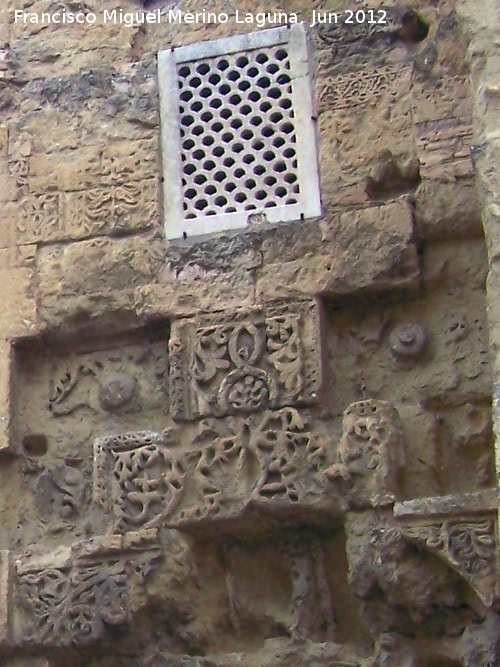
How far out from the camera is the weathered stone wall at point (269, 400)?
6594mm

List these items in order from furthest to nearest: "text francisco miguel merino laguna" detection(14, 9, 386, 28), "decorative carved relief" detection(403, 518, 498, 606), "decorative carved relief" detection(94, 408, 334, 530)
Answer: "text francisco miguel merino laguna" detection(14, 9, 386, 28) < "decorative carved relief" detection(94, 408, 334, 530) < "decorative carved relief" detection(403, 518, 498, 606)

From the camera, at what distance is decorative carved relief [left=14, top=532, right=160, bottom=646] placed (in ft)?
22.2

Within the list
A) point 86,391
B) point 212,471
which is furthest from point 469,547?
point 86,391

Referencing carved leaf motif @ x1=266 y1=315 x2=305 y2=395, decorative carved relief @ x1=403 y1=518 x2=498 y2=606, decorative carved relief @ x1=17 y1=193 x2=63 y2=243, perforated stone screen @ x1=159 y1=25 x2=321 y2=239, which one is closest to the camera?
decorative carved relief @ x1=403 y1=518 x2=498 y2=606

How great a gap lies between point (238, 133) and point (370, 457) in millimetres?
1896

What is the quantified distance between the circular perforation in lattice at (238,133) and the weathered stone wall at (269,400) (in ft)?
0.60

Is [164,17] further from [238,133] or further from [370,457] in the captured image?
[370,457]

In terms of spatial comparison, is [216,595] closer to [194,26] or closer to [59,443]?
[59,443]

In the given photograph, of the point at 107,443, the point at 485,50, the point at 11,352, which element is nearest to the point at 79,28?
the point at 11,352

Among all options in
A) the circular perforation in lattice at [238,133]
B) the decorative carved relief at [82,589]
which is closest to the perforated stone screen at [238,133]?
the circular perforation in lattice at [238,133]

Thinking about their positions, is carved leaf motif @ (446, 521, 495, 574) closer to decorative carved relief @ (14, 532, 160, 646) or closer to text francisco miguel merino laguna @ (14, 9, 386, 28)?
decorative carved relief @ (14, 532, 160, 646)

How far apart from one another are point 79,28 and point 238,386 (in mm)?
2272

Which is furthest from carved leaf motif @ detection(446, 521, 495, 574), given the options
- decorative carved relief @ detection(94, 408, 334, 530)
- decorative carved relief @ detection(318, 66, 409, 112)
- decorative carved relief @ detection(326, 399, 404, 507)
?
decorative carved relief @ detection(318, 66, 409, 112)

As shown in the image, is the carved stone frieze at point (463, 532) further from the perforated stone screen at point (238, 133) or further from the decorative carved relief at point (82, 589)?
the perforated stone screen at point (238, 133)
